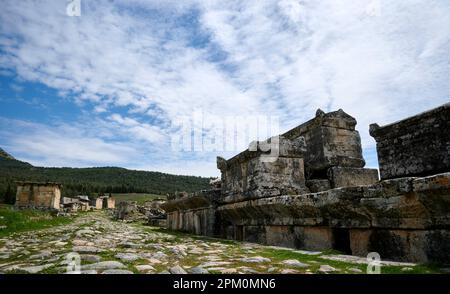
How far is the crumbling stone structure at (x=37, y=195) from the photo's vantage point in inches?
1220

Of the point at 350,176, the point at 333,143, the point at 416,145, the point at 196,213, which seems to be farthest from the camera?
the point at 196,213

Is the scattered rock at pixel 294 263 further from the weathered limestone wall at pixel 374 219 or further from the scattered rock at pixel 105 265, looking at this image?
the scattered rock at pixel 105 265

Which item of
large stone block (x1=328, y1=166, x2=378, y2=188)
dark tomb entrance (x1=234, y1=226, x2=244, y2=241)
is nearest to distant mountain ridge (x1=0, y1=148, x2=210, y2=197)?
dark tomb entrance (x1=234, y1=226, x2=244, y2=241)

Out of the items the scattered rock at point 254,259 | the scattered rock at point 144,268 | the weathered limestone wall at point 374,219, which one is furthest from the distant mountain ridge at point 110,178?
the scattered rock at point 144,268

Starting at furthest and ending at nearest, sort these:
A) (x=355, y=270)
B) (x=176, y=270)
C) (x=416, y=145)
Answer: (x=416, y=145), (x=176, y=270), (x=355, y=270)

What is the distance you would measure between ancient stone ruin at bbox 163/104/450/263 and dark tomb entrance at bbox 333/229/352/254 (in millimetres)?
12

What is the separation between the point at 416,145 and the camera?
3.83 meters

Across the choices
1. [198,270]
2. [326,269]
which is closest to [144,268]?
[198,270]

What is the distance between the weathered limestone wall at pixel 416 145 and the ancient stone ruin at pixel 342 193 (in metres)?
0.01

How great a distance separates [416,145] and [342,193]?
105 cm

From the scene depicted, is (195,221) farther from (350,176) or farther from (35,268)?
(35,268)

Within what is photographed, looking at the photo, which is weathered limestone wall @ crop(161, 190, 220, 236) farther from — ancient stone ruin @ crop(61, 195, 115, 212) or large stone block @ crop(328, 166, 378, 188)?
ancient stone ruin @ crop(61, 195, 115, 212)

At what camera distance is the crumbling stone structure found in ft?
102
